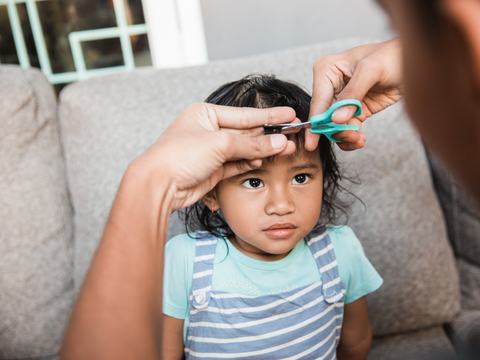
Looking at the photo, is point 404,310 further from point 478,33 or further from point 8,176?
point 8,176

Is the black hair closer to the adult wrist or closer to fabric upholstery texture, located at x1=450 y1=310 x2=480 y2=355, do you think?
the adult wrist

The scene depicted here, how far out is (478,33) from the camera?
9.5 inches

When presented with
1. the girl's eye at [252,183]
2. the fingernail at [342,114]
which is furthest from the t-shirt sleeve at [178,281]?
the fingernail at [342,114]

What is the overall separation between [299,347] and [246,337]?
0.13m

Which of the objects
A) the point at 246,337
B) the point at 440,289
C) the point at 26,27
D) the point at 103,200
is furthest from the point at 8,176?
the point at 26,27

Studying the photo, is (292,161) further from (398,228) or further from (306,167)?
(398,228)

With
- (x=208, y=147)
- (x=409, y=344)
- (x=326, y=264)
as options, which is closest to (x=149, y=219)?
(x=208, y=147)

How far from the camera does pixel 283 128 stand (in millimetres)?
669

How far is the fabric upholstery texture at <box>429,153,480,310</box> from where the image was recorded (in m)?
1.12

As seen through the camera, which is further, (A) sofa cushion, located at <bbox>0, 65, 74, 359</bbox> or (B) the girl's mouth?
(A) sofa cushion, located at <bbox>0, 65, 74, 359</bbox>

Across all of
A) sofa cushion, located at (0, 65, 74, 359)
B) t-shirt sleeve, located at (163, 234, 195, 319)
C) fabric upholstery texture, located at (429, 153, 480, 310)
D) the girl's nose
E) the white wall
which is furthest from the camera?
the white wall

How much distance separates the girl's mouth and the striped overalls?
0.18 meters

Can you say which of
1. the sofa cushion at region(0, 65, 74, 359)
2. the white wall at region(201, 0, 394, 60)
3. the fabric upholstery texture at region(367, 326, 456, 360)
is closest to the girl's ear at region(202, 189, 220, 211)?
the sofa cushion at region(0, 65, 74, 359)

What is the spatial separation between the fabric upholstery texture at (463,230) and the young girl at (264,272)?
0.48 metres
